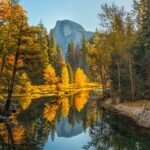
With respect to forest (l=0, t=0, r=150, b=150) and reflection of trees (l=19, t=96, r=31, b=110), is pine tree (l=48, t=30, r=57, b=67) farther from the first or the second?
reflection of trees (l=19, t=96, r=31, b=110)

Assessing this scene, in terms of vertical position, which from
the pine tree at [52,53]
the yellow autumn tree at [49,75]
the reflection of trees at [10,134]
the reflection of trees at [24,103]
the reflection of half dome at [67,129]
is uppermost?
the pine tree at [52,53]

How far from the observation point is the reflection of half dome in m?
30.6

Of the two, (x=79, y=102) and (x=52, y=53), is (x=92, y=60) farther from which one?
(x=52, y=53)

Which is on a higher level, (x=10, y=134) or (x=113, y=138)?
(x=10, y=134)

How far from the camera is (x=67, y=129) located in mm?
32875

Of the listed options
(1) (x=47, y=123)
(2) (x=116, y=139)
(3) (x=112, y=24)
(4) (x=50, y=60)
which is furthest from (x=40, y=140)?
(4) (x=50, y=60)

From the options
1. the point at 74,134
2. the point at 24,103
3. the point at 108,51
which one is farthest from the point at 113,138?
the point at 24,103

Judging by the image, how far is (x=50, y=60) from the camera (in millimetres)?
111438

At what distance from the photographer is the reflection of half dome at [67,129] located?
100 ft

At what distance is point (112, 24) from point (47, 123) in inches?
851

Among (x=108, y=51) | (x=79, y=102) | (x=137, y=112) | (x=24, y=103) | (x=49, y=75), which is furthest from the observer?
(x=49, y=75)

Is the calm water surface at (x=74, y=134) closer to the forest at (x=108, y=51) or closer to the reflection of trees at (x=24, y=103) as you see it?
the forest at (x=108, y=51)

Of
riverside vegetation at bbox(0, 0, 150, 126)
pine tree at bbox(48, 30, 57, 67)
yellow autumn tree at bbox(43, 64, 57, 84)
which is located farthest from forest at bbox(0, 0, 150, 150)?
pine tree at bbox(48, 30, 57, 67)

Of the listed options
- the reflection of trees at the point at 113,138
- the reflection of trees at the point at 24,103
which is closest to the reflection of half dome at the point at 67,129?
the reflection of trees at the point at 113,138
